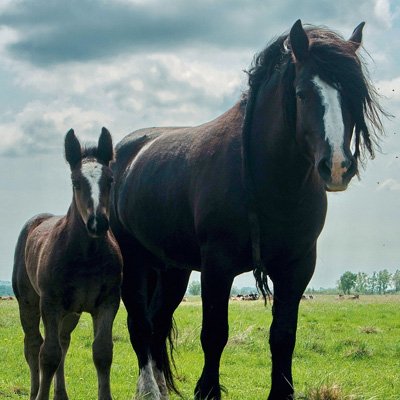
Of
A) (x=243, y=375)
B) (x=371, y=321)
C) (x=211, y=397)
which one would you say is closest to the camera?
(x=211, y=397)

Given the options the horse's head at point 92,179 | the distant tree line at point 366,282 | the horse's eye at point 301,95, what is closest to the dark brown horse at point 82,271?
the horse's head at point 92,179

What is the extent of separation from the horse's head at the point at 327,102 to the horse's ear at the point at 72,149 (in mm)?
2213

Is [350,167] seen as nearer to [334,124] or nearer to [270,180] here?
[334,124]

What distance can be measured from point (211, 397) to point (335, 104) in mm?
2679

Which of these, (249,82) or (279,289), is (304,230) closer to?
(279,289)

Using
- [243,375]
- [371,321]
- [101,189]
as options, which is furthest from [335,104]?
[371,321]

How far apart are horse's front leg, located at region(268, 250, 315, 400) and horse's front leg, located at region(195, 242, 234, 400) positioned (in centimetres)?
41

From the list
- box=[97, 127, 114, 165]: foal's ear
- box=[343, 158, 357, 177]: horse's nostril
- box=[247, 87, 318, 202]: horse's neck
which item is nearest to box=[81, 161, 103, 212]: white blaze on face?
box=[97, 127, 114, 165]: foal's ear

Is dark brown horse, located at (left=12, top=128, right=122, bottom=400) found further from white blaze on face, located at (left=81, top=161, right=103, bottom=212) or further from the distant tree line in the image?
the distant tree line

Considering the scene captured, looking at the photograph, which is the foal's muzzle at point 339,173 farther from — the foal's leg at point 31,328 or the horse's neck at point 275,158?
the foal's leg at point 31,328

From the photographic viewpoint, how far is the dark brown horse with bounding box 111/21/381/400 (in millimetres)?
4996

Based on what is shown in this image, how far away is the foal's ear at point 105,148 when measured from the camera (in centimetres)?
667

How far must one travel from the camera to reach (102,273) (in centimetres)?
644

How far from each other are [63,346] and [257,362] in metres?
4.17
